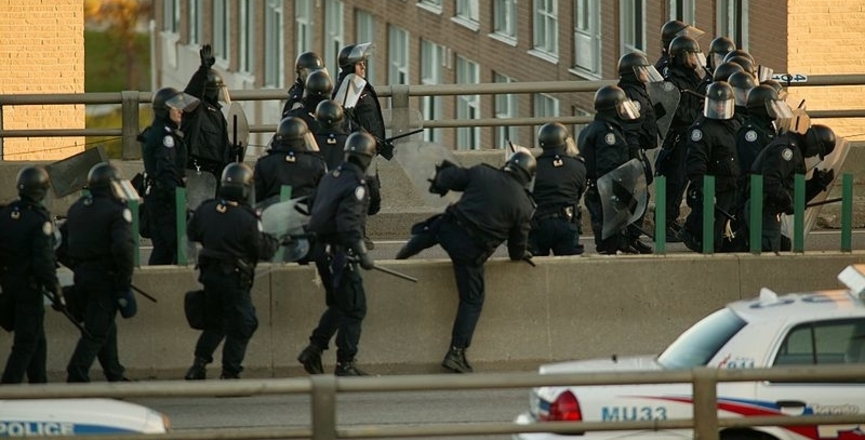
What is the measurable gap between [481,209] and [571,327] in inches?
51.8

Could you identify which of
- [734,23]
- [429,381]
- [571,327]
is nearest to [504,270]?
[571,327]

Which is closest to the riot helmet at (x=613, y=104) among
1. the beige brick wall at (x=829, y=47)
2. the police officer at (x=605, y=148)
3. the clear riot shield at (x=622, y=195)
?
the police officer at (x=605, y=148)

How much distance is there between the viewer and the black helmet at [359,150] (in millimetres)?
15367

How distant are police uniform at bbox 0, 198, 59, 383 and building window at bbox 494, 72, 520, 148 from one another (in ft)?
74.7

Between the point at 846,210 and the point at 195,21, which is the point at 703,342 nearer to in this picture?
the point at 846,210

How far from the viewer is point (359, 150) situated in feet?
50.4

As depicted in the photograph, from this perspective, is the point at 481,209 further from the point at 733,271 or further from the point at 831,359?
the point at 831,359

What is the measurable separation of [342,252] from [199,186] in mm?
3088

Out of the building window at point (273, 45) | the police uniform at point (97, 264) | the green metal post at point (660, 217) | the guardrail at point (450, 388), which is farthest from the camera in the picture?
the building window at point (273, 45)

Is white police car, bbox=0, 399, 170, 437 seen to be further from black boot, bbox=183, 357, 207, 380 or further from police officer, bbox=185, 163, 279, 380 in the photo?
black boot, bbox=183, 357, 207, 380

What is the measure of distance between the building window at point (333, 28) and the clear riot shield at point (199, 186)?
3091 cm

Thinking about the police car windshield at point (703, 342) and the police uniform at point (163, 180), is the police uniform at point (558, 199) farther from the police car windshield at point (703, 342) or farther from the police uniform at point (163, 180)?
the police car windshield at point (703, 342)

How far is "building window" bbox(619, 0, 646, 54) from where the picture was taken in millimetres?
31594

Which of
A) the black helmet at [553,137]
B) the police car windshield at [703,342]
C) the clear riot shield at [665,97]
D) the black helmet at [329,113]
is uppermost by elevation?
the clear riot shield at [665,97]
